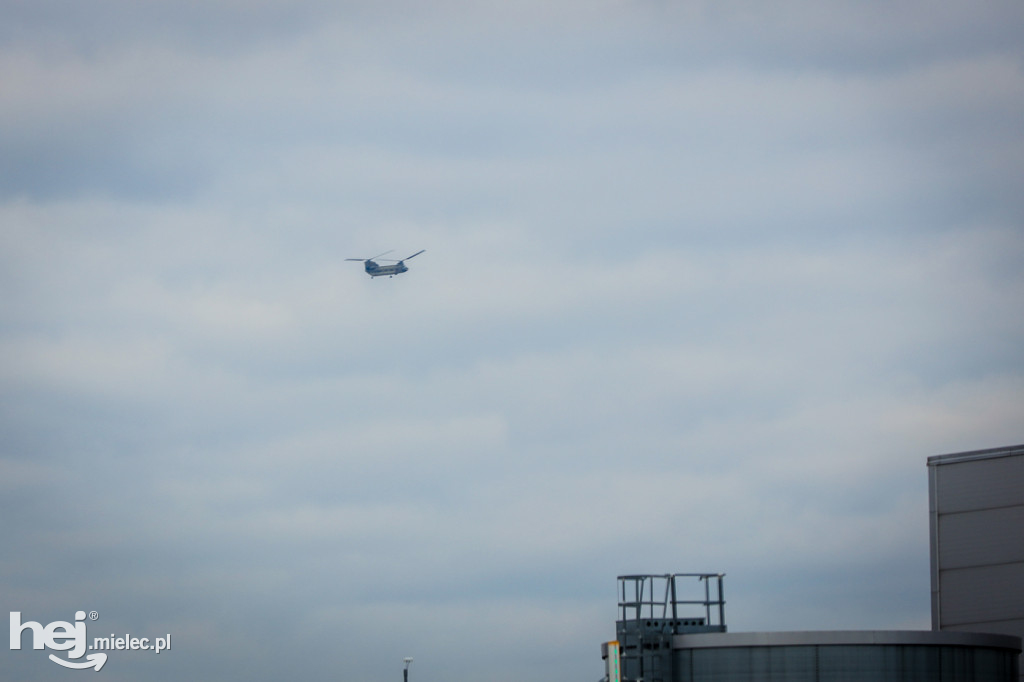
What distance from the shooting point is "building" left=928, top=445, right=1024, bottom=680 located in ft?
244

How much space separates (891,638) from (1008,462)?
2388 centimetres

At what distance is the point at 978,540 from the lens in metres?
75.9

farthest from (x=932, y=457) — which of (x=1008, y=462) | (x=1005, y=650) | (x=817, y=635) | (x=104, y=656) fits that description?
(x=104, y=656)

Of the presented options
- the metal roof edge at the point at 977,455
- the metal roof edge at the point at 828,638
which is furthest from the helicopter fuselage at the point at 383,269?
the metal roof edge at the point at 828,638

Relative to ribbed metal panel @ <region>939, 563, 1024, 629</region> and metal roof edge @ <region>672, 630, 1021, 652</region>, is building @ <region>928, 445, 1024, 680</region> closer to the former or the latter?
ribbed metal panel @ <region>939, 563, 1024, 629</region>

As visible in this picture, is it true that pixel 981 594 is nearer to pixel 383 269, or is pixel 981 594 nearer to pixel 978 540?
pixel 978 540

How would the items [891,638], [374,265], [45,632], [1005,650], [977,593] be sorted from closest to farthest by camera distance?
[891,638], [1005,650], [977,593], [45,632], [374,265]

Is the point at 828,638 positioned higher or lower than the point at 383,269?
lower

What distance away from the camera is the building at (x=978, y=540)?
74.2 m

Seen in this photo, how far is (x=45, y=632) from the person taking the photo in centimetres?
8319

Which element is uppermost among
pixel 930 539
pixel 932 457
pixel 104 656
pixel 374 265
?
pixel 374 265

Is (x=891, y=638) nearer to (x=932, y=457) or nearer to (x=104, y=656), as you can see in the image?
(x=932, y=457)

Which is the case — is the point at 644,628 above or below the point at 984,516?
below

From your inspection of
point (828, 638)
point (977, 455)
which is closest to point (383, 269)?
point (977, 455)
